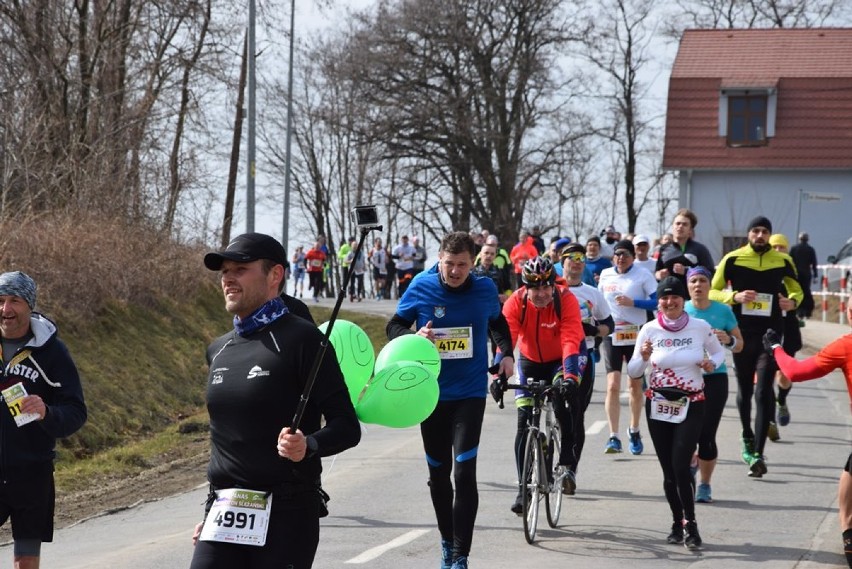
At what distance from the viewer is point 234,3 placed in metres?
30.2

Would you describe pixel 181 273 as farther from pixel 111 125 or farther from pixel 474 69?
pixel 474 69

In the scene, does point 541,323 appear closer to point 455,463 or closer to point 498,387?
point 498,387

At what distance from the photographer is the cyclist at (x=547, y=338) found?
10516mm

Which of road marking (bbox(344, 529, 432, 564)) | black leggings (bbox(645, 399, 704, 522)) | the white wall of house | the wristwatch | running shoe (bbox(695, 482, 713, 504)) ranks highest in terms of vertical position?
the white wall of house

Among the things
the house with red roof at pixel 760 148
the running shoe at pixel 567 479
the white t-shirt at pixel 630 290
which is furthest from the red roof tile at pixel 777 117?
the running shoe at pixel 567 479

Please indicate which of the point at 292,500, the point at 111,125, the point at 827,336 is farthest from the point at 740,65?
the point at 292,500

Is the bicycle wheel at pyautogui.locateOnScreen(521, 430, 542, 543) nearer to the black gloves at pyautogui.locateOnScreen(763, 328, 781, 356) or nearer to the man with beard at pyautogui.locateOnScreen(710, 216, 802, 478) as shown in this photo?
the black gloves at pyautogui.locateOnScreen(763, 328, 781, 356)

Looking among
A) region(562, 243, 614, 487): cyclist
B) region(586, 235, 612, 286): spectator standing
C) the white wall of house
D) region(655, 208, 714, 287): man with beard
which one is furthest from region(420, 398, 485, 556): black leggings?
the white wall of house

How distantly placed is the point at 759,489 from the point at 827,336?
18.3 m

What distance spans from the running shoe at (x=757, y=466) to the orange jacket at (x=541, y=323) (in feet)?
8.92

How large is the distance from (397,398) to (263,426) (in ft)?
3.96

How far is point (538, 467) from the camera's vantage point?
10.3 m

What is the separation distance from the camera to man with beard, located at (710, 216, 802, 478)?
12938mm

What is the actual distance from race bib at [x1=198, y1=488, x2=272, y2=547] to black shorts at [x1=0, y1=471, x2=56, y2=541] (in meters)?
2.07
